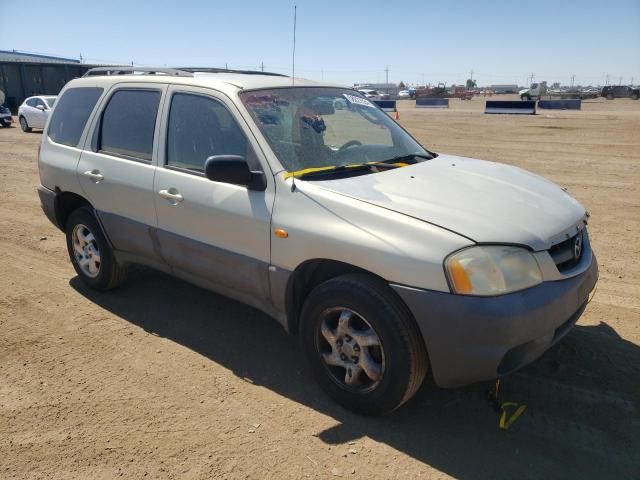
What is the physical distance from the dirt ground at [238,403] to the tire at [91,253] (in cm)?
18

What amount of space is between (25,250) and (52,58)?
6765 cm

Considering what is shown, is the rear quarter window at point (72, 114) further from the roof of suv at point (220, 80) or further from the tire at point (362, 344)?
the tire at point (362, 344)

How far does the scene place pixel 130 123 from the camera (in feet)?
14.0

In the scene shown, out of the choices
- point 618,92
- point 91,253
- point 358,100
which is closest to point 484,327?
point 358,100

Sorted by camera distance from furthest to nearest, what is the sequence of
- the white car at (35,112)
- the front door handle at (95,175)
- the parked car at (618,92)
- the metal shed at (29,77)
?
the parked car at (618,92), the metal shed at (29,77), the white car at (35,112), the front door handle at (95,175)

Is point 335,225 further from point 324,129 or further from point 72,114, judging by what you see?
point 72,114

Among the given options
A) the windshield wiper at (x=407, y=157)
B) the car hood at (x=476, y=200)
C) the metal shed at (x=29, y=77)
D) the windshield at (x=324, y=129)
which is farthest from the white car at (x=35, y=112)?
the car hood at (x=476, y=200)

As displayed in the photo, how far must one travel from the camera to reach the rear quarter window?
4.71 meters

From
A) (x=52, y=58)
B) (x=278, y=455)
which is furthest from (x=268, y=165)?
(x=52, y=58)

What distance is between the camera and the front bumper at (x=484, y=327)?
254 cm

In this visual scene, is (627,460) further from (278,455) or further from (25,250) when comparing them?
(25,250)

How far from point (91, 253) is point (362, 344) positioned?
3.07 m

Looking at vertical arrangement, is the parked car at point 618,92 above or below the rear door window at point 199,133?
above

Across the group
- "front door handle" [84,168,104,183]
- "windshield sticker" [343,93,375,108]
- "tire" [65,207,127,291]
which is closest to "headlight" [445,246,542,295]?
"windshield sticker" [343,93,375,108]
